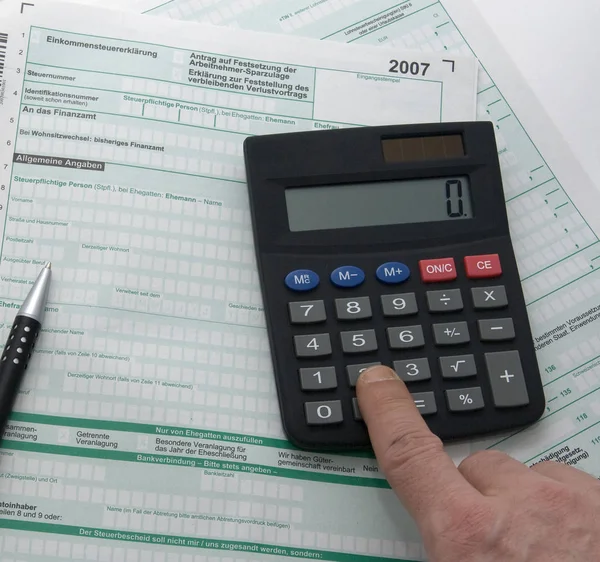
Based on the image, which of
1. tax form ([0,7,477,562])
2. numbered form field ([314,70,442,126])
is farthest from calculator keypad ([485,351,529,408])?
numbered form field ([314,70,442,126])

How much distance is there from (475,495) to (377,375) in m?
0.10

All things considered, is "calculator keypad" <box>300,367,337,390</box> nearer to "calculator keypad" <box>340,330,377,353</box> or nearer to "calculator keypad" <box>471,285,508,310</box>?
"calculator keypad" <box>340,330,377,353</box>

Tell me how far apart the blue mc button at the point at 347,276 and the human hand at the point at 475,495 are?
68 mm

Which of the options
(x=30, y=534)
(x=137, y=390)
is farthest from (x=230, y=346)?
(x=30, y=534)

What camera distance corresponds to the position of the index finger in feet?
1.60

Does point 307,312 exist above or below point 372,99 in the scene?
below

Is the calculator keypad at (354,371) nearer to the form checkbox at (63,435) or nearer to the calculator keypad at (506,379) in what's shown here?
the calculator keypad at (506,379)

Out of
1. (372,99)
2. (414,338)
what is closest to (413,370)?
(414,338)

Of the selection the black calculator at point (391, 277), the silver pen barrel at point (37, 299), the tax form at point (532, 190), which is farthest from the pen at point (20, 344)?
the tax form at point (532, 190)

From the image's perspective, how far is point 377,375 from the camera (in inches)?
20.7

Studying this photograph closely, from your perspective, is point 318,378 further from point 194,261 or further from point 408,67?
point 408,67

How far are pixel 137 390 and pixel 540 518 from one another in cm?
30

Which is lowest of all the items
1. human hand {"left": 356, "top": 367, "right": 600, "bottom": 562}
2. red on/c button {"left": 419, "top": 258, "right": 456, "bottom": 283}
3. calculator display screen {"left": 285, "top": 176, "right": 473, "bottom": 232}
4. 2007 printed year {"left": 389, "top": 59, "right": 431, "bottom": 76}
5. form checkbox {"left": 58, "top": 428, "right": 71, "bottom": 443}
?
human hand {"left": 356, "top": 367, "right": 600, "bottom": 562}

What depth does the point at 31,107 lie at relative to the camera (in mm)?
578
